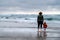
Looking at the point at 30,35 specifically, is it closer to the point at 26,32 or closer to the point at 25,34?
the point at 25,34

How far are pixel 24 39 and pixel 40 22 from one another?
372 cm

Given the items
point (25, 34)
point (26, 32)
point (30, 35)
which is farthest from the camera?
point (26, 32)

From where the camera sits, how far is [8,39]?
1168cm

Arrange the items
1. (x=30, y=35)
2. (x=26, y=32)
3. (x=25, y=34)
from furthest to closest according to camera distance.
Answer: (x=26, y=32)
(x=25, y=34)
(x=30, y=35)

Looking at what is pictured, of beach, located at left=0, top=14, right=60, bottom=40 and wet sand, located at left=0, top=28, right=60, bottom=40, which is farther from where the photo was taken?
beach, located at left=0, top=14, right=60, bottom=40

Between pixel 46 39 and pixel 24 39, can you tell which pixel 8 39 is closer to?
pixel 24 39

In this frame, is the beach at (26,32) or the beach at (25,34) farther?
the beach at (26,32)

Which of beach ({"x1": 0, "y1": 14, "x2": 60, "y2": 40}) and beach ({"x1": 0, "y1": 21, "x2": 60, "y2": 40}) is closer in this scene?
beach ({"x1": 0, "y1": 21, "x2": 60, "y2": 40})

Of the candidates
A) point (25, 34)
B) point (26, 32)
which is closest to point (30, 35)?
point (25, 34)

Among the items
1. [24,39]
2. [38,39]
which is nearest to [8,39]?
[24,39]

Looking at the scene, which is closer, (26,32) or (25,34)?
(25,34)

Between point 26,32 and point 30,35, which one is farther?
point 26,32

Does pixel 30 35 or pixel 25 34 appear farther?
pixel 25 34

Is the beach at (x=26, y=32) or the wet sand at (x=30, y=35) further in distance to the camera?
the beach at (x=26, y=32)
